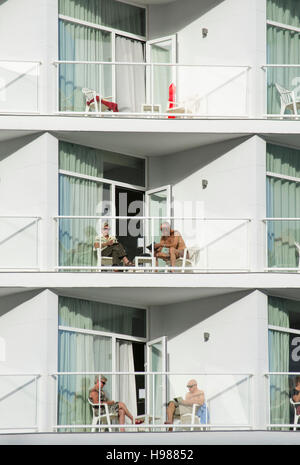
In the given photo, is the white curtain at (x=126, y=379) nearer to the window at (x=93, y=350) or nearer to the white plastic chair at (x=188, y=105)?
the window at (x=93, y=350)

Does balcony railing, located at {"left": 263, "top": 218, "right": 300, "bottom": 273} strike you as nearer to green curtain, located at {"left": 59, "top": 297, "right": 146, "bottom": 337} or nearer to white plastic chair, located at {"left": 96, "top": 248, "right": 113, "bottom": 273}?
green curtain, located at {"left": 59, "top": 297, "right": 146, "bottom": 337}

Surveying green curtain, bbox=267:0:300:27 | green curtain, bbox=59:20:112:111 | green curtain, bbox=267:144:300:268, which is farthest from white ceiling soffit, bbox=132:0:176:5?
green curtain, bbox=267:144:300:268

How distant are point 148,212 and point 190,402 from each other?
453 cm

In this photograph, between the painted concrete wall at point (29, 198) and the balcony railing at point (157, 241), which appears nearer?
the painted concrete wall at point (29, 198)

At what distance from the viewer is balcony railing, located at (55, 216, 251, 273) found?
29.1 metres

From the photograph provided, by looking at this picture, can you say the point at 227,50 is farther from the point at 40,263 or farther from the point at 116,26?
the point at 40,263

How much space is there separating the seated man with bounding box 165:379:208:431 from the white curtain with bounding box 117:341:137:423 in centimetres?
74

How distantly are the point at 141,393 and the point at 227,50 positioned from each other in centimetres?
716

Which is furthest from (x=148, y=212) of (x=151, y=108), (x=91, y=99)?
(x=91, y=99)

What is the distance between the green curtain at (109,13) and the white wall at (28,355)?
5.86 meters

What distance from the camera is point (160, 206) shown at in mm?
31016

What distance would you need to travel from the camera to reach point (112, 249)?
29203mm

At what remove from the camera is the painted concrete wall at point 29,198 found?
28.8 meters

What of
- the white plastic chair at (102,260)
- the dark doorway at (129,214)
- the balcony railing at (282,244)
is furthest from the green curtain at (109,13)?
the balcony railing at (282,244)
